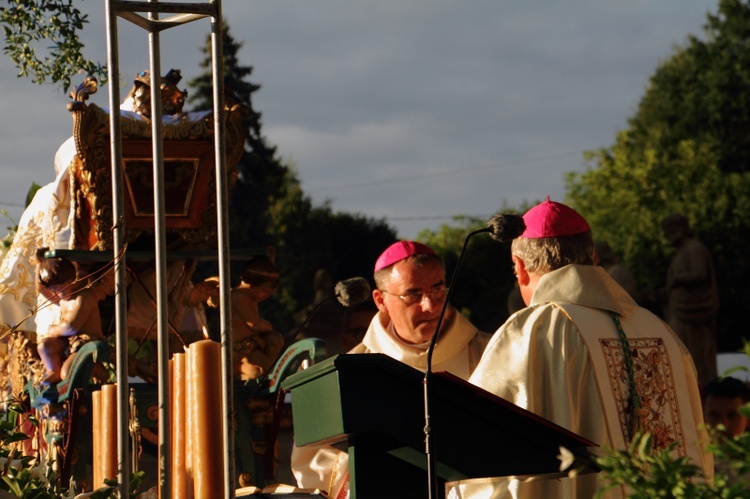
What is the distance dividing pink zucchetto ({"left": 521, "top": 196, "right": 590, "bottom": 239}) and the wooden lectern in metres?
1.58

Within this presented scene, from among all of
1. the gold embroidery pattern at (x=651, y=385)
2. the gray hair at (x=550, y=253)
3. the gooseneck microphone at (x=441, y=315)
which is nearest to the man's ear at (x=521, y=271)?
the gray hair at (x=550, y=253)

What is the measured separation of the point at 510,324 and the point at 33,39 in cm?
288

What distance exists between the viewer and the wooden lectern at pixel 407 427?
3330mm

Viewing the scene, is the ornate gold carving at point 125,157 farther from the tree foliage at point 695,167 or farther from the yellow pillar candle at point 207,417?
the tree foliage at point 695,167

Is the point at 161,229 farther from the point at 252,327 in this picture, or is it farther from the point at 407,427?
the point at 252,327

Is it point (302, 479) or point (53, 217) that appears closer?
point (302, 479)

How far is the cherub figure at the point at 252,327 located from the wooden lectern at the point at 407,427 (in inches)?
159

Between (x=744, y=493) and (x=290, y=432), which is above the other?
(x=744, y=493)

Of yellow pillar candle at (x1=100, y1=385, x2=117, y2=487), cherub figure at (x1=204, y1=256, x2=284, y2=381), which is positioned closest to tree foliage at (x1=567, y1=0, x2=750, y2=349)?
cherub figure at (x1=204, y1=256, x2=284, y2=381)

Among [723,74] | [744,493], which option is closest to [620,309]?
[744,493]

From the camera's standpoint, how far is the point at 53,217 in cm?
745

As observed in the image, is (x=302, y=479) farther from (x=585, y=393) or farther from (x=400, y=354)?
(x=585, y=393)

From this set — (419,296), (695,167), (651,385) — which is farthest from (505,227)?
(695,167)

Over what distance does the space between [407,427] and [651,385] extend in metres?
1.85
